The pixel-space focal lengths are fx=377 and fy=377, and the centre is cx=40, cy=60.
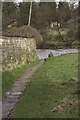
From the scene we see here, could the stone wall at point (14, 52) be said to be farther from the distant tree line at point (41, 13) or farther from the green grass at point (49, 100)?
the distant tree line at point (41, 13)

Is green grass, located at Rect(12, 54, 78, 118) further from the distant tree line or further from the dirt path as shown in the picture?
the distant tree line

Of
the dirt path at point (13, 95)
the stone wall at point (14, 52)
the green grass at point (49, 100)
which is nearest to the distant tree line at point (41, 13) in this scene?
the stone wall at point (14, 52)

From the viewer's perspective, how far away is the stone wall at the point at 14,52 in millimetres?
15580

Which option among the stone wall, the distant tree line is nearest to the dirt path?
the stone wall

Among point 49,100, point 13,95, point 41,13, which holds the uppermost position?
point 41,13

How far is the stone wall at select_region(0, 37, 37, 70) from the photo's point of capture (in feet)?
51.1

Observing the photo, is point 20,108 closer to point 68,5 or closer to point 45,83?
point 45,83

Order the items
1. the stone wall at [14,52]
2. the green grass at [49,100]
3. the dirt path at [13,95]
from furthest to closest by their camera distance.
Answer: the stone wall at [14,52] → the dirt path at [13,95] → the green grass at [49,100]

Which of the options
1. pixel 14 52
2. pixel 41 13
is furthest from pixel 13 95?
pixel 41 13

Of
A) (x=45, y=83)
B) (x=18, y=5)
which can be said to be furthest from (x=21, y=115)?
(x=18, y=5)

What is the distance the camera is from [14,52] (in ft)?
58.2

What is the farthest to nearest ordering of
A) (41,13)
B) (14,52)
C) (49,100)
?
1. (41,13)
2. (14,52)
3. (49,100)

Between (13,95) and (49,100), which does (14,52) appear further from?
(49,100)

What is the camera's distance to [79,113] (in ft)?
25.6
